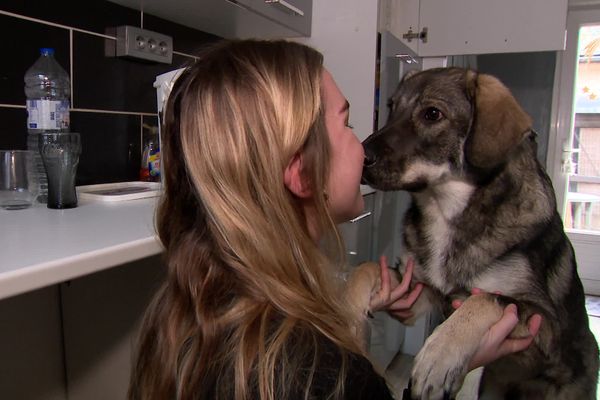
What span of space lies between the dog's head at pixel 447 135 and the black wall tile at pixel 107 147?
782 mm

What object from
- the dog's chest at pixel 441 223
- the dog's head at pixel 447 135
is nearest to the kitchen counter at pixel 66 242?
the dog's head at pixel 447 135

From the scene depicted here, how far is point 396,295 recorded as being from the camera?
3.67 feet

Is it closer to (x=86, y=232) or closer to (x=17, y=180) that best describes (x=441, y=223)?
(x=86, y=232)

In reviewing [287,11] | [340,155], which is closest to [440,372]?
[340,155]

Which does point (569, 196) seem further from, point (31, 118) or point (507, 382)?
point (31, 118)

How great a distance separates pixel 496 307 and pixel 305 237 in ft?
1.54

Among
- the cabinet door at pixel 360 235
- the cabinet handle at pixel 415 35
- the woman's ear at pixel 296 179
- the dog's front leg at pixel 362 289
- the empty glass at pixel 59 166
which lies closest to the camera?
the woman's ear at pixel 296 179

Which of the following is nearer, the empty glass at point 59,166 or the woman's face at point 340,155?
the woman's face at point 340,155

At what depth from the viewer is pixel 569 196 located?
3.80 metres

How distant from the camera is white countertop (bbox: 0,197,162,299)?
0.55 m

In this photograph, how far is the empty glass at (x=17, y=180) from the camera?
99cm

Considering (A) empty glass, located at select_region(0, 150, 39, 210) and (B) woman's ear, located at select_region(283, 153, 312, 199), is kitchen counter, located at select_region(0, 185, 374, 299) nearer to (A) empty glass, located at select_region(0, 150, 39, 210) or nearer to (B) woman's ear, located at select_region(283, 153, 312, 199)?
(A) empty glass, located at select_region(0, 150, 39, 210)

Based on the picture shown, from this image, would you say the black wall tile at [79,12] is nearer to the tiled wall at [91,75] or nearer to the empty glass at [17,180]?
the tiled wall at [91,75]

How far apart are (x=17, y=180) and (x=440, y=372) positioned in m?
0.95
